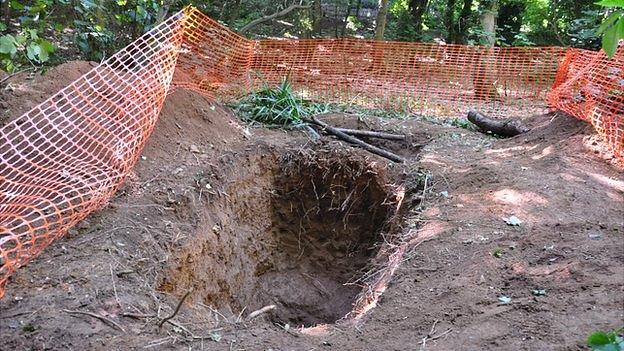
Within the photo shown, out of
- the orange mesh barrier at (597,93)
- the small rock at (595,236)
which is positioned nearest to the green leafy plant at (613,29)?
the small rock at (595,236)

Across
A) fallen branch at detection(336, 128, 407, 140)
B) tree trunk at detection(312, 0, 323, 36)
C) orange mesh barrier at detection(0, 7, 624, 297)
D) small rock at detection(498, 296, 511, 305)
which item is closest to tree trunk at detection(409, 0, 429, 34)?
tree trunk at detection(312, 0, 323, 36)

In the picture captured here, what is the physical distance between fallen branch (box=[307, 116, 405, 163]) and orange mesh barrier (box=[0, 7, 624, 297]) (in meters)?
1.17

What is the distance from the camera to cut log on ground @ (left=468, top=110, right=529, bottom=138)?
20.4 feet

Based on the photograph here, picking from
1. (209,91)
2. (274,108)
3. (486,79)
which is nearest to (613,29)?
(274,108)

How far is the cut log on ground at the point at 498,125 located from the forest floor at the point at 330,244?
231 mm

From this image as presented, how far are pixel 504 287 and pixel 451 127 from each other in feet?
12.3

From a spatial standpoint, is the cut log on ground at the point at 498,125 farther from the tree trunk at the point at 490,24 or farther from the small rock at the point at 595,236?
the tree trunk at the point at 490,24

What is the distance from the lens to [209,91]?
22.0ft

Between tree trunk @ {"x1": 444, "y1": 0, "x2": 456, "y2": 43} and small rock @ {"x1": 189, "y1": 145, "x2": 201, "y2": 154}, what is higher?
tree trunk @ {"x1": 444, "y1": 0, "x2": 456, "y2": 43}

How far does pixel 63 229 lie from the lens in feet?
11.5

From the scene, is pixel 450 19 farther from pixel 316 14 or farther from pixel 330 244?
pixel 330 244

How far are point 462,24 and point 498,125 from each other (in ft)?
23.4

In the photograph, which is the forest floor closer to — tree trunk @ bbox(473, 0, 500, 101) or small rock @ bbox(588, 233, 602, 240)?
small rock @ bbox(588, 233, 602, 240)

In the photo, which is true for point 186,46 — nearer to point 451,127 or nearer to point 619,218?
point 451,127
